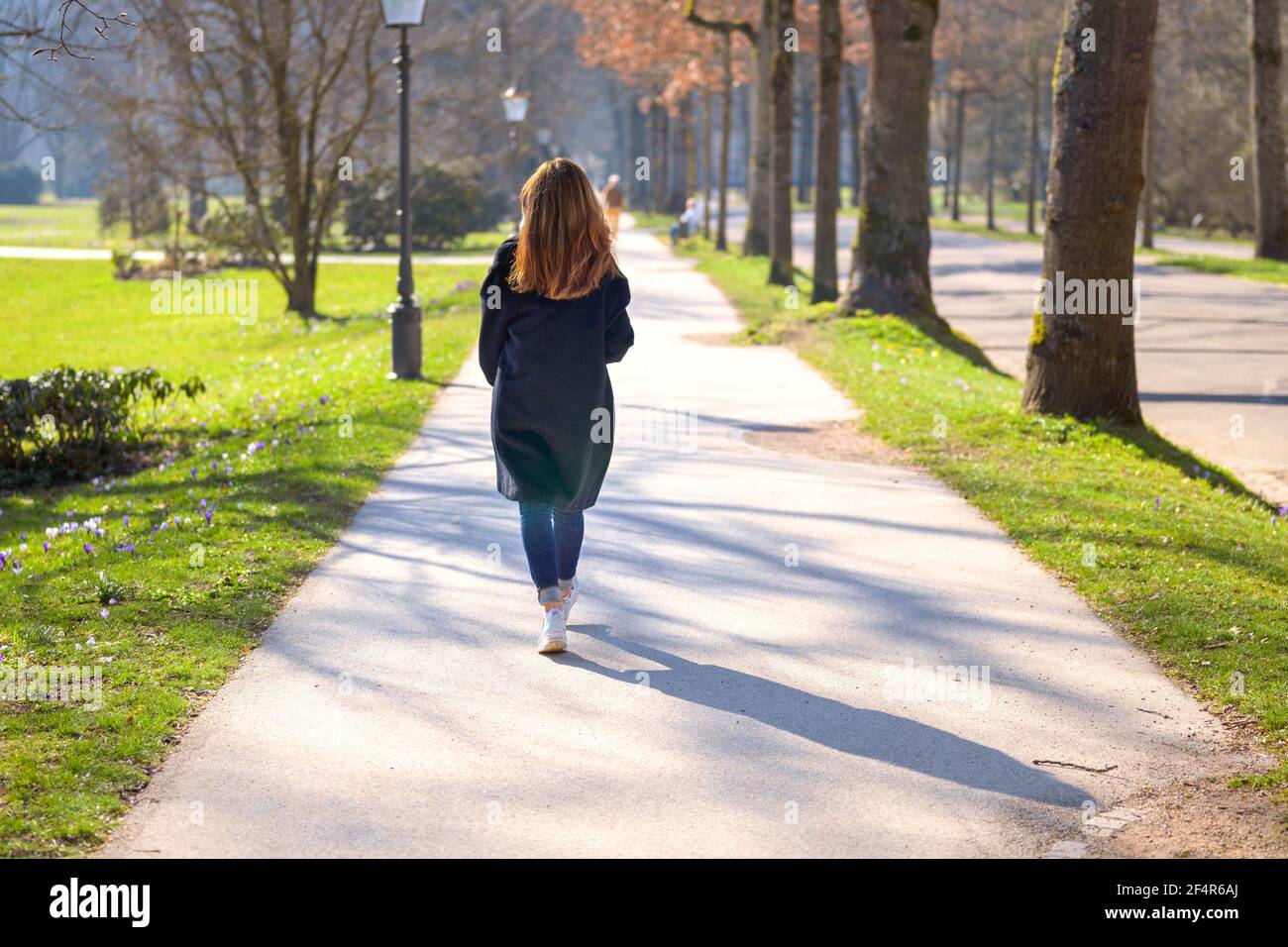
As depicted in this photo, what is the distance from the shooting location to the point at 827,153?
21.2 meters

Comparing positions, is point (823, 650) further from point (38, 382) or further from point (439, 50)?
point (439, 50)

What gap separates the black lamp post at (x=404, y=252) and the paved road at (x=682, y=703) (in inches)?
236

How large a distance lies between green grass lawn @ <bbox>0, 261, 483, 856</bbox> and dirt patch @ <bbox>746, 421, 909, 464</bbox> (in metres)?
2.76

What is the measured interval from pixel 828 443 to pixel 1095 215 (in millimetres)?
2503

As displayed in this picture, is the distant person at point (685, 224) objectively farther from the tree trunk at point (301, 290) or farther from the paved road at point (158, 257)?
the tree trunk at point (301, 290)

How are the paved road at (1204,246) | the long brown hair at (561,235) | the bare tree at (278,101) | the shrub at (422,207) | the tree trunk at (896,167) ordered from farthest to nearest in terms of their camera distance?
the shrub at (422,207), the paved road at (1204,246), the bare tree at (278,101), the tree trunk at (896,167), the long brown hair at (561,235)

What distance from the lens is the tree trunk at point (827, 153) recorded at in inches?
816

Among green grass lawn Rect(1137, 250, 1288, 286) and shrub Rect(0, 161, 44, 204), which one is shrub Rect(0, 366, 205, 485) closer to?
green grass lawn Rect(1137, 250, 1288, 286)

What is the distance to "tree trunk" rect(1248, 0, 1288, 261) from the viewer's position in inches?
1150

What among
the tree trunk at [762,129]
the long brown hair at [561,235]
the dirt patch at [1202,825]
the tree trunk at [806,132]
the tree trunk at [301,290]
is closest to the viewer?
the dirt patch at [1202,825]

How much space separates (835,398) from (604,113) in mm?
101260

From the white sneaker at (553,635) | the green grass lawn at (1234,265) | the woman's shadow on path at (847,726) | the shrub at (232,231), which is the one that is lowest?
→ the woman's shadow on path at (847,726)

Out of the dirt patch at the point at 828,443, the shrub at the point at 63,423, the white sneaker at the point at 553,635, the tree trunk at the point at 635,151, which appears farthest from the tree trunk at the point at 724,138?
the tree trunk at the point at 635,151

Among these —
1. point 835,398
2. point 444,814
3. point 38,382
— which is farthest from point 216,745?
point 835,398
